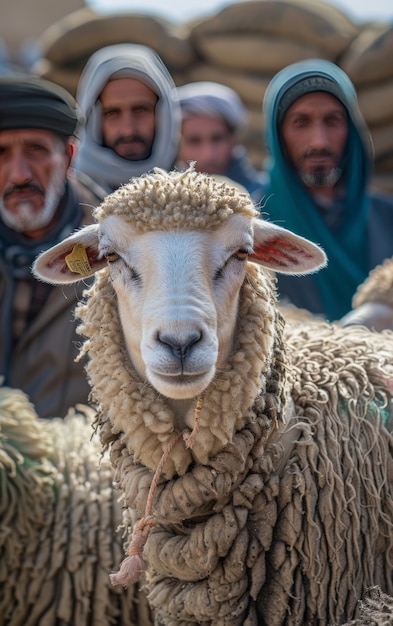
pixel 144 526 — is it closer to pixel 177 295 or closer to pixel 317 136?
pixel 177 295

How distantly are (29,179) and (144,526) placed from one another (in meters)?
1.87

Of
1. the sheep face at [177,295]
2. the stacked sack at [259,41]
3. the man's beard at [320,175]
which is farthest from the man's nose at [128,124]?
the stacked sack at [259,41]

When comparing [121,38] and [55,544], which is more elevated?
[121,38]

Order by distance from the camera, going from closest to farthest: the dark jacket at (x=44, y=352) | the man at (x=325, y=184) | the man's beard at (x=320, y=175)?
the dark jacket at (x=44, y=352), the man at (x=325, y=184), the man's beard at (x=320, y=175)

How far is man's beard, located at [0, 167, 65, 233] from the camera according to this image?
3.66 m

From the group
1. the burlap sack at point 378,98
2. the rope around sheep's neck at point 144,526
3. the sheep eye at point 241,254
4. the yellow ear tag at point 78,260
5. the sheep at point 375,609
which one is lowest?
the sheep at point 375,609

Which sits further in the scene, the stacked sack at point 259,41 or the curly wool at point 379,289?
the stacked sack at point 259,41

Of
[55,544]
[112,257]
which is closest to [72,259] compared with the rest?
[112,257]

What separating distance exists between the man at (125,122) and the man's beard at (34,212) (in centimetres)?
70

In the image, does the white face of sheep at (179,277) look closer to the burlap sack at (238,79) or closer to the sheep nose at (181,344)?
the sheep nose at (181,344)

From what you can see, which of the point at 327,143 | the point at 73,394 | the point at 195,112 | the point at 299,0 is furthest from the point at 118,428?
the point at 299,0

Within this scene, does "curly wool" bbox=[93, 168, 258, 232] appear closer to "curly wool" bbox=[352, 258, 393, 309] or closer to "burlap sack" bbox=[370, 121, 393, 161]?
"curly wool" bbox=[352, 258, 393, 309]

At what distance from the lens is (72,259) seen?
2365mm

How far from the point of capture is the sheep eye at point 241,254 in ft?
7.35
